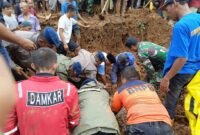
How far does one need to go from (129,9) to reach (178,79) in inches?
314

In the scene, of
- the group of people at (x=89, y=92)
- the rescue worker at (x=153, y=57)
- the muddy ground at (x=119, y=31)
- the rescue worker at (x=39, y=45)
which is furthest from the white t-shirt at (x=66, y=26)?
the rescue worker at (x=39, y=45)

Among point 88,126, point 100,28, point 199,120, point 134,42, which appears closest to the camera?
point 88,126

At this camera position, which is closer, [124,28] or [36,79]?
[36,79]

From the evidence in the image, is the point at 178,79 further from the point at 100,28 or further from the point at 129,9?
the point at 129,9

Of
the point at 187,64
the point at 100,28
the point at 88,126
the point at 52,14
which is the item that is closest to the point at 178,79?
the point at 187,64

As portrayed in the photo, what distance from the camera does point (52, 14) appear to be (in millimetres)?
11039

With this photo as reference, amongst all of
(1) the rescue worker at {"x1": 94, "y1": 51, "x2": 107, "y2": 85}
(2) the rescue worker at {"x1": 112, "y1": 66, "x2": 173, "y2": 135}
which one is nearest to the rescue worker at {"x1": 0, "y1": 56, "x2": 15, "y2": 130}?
(2) the rescue worker at {"x1": 112, "y1": 66, "x2": 173, "y2": 135}

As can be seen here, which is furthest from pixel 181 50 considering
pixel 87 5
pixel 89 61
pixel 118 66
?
pixel 87 5

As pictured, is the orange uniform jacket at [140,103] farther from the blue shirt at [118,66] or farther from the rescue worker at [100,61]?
the rescue worker at [100,61]

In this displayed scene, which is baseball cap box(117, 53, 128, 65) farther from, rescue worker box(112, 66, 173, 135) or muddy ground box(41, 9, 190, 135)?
muddy ground box(41, 9, 190, 135)

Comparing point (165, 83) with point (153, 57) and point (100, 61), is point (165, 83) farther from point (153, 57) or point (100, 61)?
point (100, 61)

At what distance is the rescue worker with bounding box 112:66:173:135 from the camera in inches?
140

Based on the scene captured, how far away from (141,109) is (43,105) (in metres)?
0.97

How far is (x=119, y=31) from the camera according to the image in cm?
1069
